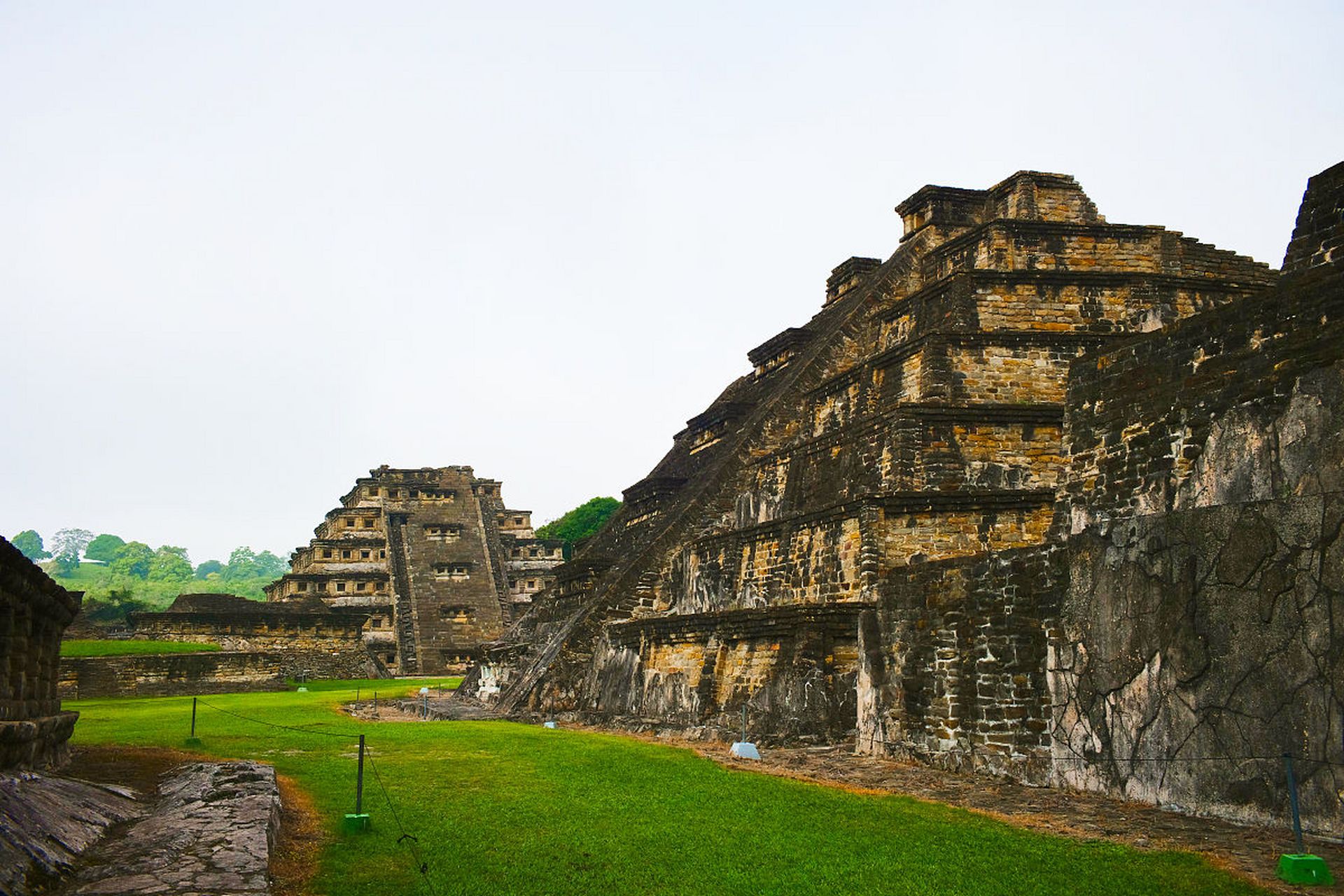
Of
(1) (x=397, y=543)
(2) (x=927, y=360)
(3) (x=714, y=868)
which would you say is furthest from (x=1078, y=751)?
(1) (x=397, y=543)

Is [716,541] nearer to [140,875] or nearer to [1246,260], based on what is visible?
[1246,260]

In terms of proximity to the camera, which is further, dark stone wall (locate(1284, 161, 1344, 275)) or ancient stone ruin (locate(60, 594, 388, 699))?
ancient stone ruin (locate(60, 594, 388, 699))

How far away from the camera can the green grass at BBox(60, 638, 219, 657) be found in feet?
101

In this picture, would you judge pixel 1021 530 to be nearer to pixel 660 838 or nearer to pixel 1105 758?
pixel 1105 758

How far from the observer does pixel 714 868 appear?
24.6 feet

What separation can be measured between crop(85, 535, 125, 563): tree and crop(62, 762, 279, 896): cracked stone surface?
597 ft

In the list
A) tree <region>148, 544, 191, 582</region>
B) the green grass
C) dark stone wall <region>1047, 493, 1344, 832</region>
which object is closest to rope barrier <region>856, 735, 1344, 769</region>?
dark stone wall <region>1047, 493, 1344, 832</region>

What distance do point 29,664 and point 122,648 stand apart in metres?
24.3

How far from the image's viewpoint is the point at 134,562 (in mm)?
140500

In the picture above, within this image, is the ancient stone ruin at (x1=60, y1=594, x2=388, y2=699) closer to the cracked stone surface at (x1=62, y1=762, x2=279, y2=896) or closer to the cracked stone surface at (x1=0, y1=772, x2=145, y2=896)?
the cracked stone surface at (x1=62, y1=762, x2=279, y2=896)

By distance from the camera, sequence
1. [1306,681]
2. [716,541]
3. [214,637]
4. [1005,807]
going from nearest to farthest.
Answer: [1306,681], [1005,807], [716,541], [214,637]

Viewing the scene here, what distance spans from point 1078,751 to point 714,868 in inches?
176

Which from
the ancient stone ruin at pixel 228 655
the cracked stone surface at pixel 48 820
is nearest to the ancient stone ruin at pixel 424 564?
the ancient stone ruin at pixel 228 655

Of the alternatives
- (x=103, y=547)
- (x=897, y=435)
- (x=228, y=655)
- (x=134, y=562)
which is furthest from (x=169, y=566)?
(x=897, y=435)
